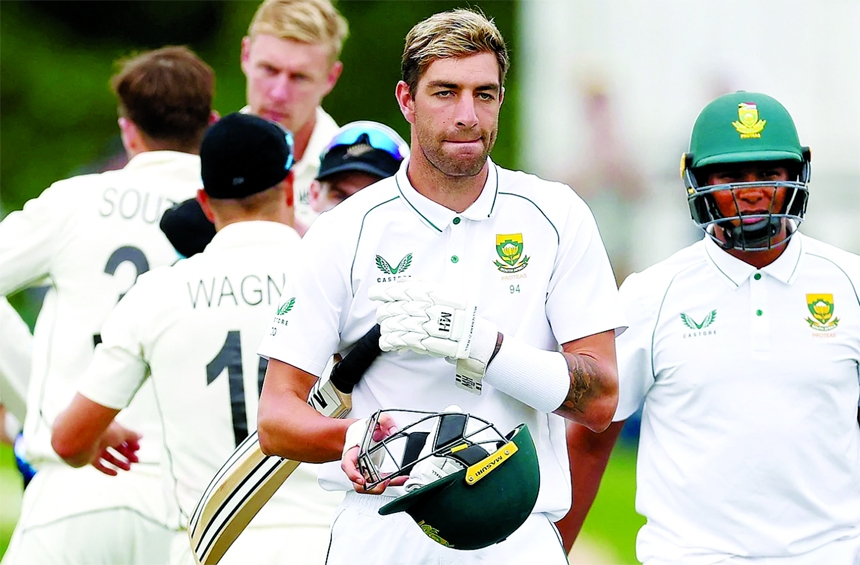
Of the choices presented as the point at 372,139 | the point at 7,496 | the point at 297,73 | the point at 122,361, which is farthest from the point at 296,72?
the point at 7,496

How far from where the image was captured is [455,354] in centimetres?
343

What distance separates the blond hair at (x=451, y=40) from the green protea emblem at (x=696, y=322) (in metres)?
1.01

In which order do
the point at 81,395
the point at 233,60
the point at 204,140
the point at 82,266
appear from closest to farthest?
the point at 81,395 < the point at 204,140 < the point at 82,266 < the point at 233,60

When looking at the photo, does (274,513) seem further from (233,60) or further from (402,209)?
(233,60)

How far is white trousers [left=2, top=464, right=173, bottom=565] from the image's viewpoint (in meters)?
4.96

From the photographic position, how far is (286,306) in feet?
12.5

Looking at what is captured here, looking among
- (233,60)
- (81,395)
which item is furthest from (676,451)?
(233,60)

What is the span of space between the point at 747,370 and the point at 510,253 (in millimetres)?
919

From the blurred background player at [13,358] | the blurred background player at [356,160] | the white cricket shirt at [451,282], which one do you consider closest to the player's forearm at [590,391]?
the white cricket shirt at [451,282]

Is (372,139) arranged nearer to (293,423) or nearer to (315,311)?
(315,311)

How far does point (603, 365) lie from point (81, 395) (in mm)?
1675

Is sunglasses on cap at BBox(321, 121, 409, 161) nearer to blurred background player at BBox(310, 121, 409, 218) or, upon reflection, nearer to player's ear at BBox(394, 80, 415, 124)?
blurred background player at BBox(310, 121, 409, 218)

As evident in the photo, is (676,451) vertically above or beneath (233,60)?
above

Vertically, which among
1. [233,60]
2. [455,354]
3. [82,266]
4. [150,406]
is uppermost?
[455,354]
